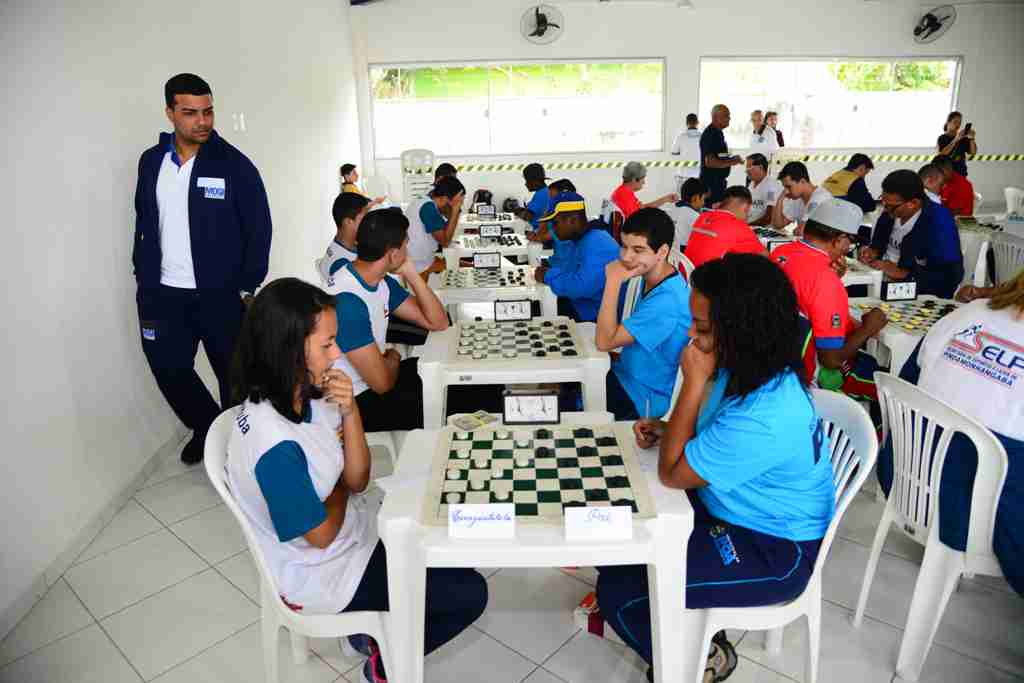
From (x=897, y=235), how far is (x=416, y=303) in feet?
8.60

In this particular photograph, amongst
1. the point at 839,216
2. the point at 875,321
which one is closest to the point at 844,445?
the point at 875,321

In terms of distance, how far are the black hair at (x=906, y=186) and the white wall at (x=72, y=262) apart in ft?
11.0

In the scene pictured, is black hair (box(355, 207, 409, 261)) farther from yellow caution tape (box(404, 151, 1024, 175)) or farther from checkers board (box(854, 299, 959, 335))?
yellow caution tape (box(404, 151, 1024, 175))

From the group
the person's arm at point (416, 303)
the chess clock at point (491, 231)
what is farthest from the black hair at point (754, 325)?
the chess clock at point (491, 231)

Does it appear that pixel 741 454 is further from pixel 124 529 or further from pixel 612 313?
pixel 124 529

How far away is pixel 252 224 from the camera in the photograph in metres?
2.92

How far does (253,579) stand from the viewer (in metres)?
2.29

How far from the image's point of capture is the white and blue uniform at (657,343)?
220 cm

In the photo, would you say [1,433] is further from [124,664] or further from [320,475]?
[320,475]

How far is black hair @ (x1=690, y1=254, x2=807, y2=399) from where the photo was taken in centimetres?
141

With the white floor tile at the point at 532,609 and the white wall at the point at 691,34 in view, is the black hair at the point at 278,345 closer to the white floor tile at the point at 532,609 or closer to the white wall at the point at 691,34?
the white floor tile at the point at 532,609

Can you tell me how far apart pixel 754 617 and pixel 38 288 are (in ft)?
7.71

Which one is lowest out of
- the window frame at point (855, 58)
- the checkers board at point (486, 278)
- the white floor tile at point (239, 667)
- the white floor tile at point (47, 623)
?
the white floor tile at point (239, 667)

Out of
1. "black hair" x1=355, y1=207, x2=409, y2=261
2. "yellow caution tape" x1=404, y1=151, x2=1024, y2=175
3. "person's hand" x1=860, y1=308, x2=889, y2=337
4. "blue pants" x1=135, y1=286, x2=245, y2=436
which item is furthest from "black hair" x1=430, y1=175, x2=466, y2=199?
"yellow caution tape" x1=404, y1=151, x2=1024, y2=175
